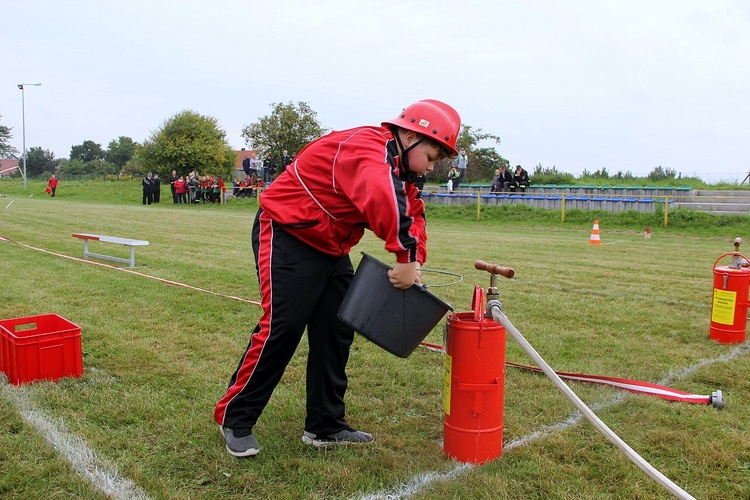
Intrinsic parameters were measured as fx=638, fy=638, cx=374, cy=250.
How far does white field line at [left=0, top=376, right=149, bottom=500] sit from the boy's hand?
149cm

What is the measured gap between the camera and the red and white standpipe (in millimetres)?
3205

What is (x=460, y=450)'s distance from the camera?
3311 millimetres

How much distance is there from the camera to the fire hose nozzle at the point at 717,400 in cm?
405

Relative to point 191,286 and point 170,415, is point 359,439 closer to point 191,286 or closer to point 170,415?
point 170,415

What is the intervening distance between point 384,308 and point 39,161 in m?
115

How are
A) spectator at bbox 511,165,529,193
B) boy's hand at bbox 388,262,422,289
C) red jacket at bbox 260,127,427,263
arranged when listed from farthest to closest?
1. spectator at bbox 511,165,529,193
2. boy's hand at bbox 388,262,422,289
3. red jacket at bbox 260,127,427,263

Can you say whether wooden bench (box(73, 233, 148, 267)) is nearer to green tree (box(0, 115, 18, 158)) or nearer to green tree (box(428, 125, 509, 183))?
green tree (box(428, 125, 509, 183))

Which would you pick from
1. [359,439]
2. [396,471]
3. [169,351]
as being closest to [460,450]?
[396,471]

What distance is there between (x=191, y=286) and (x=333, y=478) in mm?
5543

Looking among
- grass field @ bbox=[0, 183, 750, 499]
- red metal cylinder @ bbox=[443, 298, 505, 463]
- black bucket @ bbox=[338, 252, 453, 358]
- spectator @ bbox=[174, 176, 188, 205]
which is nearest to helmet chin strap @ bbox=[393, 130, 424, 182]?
black bucket @ bbox=[338, 252, 453, 358]

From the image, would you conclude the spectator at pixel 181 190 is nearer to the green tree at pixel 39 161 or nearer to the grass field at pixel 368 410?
the grass field at pixel 368 410

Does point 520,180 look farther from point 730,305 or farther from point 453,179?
point 730,305

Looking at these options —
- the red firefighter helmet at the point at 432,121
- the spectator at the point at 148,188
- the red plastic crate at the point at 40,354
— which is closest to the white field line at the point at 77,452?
the red plastic crate at the point at 40,354

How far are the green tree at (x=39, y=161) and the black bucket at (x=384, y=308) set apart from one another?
108101mm
